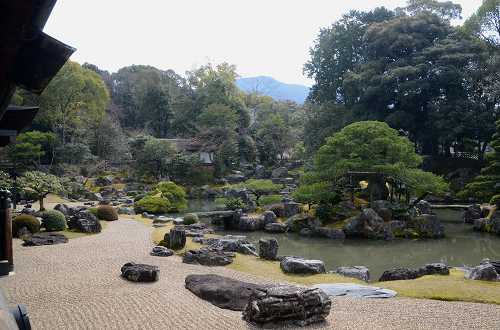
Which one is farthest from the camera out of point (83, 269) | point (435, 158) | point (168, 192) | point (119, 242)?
point (435, 158)

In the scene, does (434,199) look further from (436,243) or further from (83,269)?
(83,269)

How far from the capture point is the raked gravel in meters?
7.56

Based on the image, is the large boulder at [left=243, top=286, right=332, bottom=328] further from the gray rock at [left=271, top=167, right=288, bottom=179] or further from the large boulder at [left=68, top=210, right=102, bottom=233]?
the gray rock at [left=271, top=167, right=288, bottom=179]

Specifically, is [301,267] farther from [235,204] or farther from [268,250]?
[235,204]

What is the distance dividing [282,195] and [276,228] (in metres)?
7.63

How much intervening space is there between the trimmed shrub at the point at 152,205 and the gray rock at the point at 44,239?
11.0m

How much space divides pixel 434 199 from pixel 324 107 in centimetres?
1352

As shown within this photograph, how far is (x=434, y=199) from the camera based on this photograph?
31.4 meters

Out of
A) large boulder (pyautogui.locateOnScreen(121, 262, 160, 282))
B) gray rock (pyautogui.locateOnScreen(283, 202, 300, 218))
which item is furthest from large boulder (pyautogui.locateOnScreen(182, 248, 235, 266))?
gray rock (pyautogui.locateOnScreen(283, 202, 300, 218))

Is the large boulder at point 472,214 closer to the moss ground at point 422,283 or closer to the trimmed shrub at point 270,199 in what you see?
the trimmed shrub at point 270,199

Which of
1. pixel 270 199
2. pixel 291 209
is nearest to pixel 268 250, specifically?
pixel 291 209

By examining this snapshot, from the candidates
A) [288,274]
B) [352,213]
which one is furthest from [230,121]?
[288,274]

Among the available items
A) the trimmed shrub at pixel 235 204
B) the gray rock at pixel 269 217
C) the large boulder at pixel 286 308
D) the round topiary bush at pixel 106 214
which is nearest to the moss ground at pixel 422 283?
the large boulder at pixel 286 308

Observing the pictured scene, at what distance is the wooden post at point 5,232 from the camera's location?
10.5m
